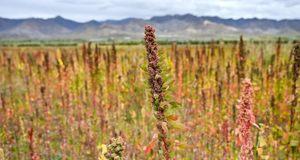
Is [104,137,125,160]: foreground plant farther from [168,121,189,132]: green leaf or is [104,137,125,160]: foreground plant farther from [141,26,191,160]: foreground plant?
[168,121,189,132]: green leaf

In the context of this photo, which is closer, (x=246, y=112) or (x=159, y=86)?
(x=159, y=86)

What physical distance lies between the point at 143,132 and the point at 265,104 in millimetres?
2690

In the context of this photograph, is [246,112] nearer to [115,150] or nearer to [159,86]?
[159,86]

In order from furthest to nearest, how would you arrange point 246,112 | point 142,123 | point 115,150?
point 142,123, point 246,112, point 115,150

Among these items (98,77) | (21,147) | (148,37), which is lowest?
(21,147)

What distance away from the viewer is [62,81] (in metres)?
6.04

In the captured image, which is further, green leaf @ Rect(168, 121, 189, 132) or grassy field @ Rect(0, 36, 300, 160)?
grassy field @ Rect(0, 36, 300, 160)

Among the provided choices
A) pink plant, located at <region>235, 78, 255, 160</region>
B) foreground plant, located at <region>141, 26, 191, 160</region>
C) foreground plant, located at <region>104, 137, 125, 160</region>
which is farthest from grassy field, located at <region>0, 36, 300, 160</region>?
foreground plant, located at <region>104, 137, 125, 160</region>

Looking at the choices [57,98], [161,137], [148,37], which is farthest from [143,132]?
[57,98]

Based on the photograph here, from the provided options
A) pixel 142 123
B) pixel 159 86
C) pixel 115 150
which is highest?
pixel 159 86

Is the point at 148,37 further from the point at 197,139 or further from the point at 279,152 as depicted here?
the point at 279,152

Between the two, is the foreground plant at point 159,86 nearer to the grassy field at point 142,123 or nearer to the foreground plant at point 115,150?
the foreground plant at point 115,150

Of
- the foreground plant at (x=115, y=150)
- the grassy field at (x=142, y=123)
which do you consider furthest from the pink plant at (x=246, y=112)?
the foreground plant at (x=115, y=150)

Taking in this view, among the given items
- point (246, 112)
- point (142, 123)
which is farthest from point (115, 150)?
point (142, 123)
